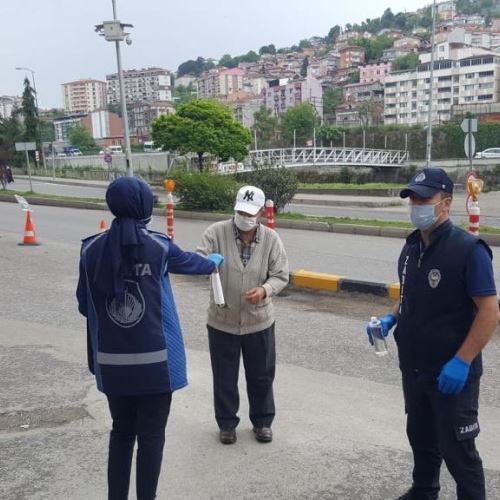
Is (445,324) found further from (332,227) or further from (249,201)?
(332,227)

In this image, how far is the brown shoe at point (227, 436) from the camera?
13.3 ft

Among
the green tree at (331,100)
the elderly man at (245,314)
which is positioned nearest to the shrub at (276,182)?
the elderly man at (245,314)

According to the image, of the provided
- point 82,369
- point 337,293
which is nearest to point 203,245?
point 82,369

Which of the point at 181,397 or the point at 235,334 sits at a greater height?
the point at 235,334

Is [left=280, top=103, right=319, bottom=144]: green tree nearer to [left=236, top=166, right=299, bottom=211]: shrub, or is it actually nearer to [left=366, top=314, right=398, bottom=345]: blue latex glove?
[left=236, top=166, right=299, bottom=211]: shrub

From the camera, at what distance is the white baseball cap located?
13.0 feet

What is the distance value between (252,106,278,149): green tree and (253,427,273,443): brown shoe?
286 feet

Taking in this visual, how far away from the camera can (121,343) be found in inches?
115

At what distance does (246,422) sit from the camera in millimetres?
4414

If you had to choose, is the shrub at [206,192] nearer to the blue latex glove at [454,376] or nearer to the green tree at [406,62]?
the blue latex glove at [454,376]

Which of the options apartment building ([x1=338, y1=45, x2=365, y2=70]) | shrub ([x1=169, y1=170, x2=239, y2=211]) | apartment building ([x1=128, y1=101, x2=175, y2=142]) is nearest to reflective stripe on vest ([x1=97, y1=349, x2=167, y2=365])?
shrub ([x1=169, y1=170, x2=239, y2=211])

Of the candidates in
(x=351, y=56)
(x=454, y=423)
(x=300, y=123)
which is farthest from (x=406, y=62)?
(x=454, y=423)

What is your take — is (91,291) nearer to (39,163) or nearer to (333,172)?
(333,172)

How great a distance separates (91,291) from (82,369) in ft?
9.17
